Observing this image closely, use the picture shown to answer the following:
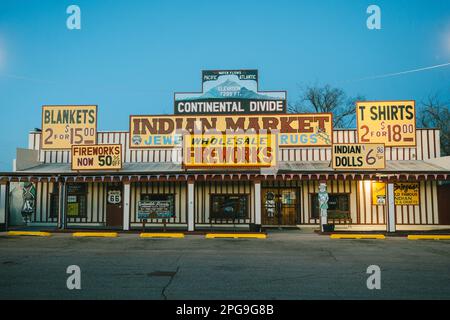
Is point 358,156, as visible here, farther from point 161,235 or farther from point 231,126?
point 161,235

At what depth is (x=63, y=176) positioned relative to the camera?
750 inches

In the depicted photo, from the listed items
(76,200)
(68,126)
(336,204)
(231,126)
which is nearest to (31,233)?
(76,200)

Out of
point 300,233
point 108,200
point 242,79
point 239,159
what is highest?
point 242,79

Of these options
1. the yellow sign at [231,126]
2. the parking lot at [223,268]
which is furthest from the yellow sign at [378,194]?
the parking lot at [223,268]

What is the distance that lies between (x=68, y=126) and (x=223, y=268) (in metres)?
17.4

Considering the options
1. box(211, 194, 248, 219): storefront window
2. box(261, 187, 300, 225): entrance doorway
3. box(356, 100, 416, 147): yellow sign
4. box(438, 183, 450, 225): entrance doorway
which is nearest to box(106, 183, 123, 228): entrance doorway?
box(211, 194, 248, 219): storefront window

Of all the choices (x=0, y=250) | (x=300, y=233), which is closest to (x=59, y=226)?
(x=0, y=250)

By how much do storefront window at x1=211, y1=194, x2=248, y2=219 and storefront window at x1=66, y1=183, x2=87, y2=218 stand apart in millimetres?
7394

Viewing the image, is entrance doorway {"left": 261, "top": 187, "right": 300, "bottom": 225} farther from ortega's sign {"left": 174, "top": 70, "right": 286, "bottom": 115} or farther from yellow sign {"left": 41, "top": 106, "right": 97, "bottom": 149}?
yellow sign {"left": 41, "top": 106, "right": 97, "bottom": 149}

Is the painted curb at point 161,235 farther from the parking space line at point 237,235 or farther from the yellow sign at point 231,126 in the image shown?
the yellow sign at point 231,126

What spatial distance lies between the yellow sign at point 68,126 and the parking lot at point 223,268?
856cm

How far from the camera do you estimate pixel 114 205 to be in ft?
74.2

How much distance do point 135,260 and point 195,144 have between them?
9.01 meters
